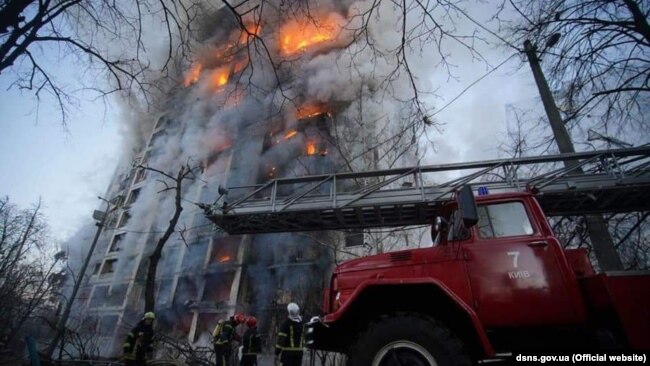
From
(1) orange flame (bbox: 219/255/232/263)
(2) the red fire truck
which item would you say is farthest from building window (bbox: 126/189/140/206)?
(2) the red fire truck

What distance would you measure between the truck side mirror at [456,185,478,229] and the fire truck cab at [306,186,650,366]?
11mm

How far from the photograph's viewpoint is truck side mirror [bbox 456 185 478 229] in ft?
11.9

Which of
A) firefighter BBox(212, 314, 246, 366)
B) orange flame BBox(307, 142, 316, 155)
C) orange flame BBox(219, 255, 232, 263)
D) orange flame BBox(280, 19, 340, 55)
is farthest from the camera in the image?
orange flame BBox(307, 142, 316, 155)

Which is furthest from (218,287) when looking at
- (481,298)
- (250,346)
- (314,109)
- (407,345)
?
(481,298)

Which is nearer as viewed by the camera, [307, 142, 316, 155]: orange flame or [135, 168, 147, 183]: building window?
[307, 142, 316, 155]: orange flame

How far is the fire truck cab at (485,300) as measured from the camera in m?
3.55

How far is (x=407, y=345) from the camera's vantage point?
3.66 m

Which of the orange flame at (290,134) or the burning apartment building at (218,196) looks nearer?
the burning apartment building at (218,196)

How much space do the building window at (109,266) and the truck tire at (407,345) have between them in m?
42.5

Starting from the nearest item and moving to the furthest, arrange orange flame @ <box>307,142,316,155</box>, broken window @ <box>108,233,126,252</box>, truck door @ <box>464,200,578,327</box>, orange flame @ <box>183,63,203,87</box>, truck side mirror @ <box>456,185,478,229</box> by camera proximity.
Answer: truck side mirror @ <box>456,185,478,229</box> → truck door @ <box>464,200,578,327</box> → orange flame @ <box>307,142,316,155</box> → broken window @ <box>108,233,126,252</box> → orange flame @ <box>183,63,203,87</box>

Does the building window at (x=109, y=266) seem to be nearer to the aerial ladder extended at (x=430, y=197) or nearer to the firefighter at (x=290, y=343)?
the aerial ladder extended at (x=430, y=197)

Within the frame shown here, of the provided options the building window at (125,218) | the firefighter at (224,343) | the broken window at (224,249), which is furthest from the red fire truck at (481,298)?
the building window at (125,218)

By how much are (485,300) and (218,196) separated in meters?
20.5

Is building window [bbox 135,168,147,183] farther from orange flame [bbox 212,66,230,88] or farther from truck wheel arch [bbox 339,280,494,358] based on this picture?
truck wheel arch [bbox 339,280,494,358]
